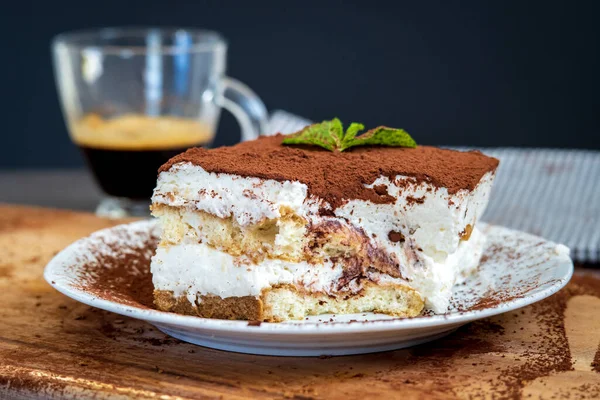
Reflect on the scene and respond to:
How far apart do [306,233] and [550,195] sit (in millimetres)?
1661

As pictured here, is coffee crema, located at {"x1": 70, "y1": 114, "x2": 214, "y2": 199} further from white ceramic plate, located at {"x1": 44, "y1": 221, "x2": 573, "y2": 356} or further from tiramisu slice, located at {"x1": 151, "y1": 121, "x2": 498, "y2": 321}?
tiramisu slice, located at {"x1": 151, "y1": 121, "x2": 498, "y2": 321}

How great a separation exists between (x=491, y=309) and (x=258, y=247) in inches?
22.9

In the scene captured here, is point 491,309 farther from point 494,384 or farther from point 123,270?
point 123,270

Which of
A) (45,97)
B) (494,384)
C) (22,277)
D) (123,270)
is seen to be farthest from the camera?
(45,97)

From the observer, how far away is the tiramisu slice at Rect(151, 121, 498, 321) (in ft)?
6.66

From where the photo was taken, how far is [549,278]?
6.95ft

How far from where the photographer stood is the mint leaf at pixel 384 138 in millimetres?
2316

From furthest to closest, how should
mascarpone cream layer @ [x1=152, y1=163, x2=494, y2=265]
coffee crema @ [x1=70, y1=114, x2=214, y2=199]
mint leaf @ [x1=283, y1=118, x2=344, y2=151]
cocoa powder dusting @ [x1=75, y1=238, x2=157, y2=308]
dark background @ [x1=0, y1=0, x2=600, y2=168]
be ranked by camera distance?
dark background @ [x1=0, y1=0, x2=600, y2=168] < coffee crema @ [x1=70, y1=114, x2=214, y2=199] < mint leaf @ [x1=283, y1=118, x2=344, y2=151] < cocoa powder dusting @ [x1=75, y1=238, x2=157, y2=308] < mascarpone cream layer @ [x1=152, y1=163, x2=494, y2=265]

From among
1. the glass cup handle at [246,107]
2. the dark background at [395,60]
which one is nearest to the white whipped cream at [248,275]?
the glass cup handle at [246,107]

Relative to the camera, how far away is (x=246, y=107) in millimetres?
3715

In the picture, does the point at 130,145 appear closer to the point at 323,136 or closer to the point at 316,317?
the point at 323,136

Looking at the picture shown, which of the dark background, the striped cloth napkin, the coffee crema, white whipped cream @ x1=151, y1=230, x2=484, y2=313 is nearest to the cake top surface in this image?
white whipped cream @ x1=151, y1=230, x2=484, y2=313

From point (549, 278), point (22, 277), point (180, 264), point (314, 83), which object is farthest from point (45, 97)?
point (549, 278)

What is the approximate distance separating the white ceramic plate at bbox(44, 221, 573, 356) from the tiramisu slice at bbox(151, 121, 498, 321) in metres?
0.08
